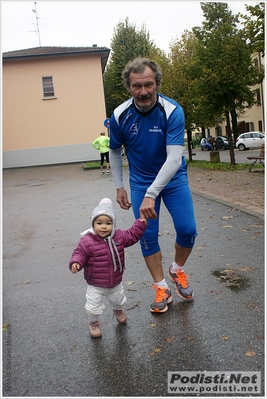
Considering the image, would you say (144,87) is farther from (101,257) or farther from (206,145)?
(206,145)

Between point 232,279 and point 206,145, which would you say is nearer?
point 232,279

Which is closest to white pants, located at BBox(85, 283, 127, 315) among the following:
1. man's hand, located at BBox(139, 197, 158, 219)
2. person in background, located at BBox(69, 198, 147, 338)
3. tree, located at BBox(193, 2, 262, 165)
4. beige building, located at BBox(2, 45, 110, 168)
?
person in background, located at BBox(69, 198, 147, 338)

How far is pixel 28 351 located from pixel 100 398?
0.93 m

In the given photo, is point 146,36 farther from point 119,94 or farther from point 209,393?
point 209,393

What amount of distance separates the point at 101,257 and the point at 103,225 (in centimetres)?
24

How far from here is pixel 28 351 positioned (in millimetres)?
3363

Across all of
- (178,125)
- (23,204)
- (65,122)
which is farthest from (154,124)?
(65,122)

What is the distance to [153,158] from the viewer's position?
384cm

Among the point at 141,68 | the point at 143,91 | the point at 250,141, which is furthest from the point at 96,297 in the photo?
the point at 250,141

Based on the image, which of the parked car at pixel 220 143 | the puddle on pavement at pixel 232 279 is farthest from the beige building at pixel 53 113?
the puddle on pavement at pixel 232 279

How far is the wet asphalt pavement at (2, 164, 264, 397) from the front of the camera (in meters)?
2.87

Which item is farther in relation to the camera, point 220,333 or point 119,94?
point 119,94

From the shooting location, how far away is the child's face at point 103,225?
347 centimetres

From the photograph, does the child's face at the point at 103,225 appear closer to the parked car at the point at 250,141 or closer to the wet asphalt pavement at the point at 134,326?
the wet asphalt pavement at the point at 134,326
